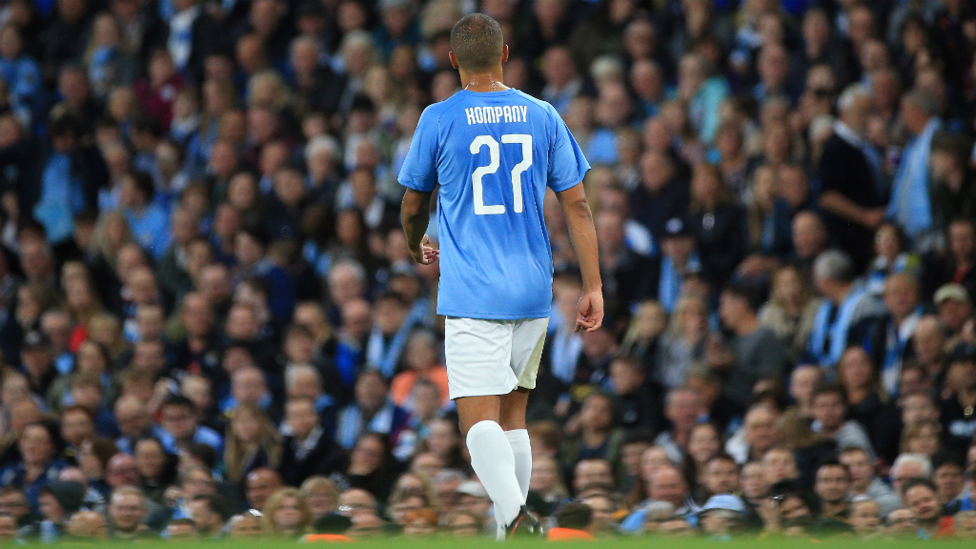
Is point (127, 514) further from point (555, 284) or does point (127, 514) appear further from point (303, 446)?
point (555, 284)

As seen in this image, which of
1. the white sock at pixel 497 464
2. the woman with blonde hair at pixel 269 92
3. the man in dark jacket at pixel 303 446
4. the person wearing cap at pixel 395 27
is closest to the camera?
the white sock at pixel 497 464

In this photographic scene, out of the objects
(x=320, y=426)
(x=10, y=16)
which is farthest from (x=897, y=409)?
(x=10, y=16)

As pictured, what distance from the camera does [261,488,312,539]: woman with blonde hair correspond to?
771 cm

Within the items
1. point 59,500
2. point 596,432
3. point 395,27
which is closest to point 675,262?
point 596,432

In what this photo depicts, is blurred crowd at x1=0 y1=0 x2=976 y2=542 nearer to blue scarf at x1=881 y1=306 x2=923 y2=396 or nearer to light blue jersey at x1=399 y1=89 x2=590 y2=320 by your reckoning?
blue scarf at x1=881 y1=306 x2=923 y2=396

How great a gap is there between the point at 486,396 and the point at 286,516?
277cm

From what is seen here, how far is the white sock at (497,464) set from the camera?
17.5ft

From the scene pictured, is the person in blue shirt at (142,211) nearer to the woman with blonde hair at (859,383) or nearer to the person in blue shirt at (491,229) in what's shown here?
the woman with blonde hair at (859,383)

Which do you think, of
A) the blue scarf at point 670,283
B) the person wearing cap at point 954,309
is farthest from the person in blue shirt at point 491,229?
the blue scarf at point 670,283

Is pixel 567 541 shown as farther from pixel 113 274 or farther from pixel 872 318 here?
pixel 113 274

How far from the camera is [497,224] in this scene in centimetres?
542

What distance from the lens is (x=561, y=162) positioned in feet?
18.3

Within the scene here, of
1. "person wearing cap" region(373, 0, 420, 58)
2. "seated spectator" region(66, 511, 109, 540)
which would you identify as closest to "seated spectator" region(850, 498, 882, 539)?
"seated spectator" region(66, 511, 109, 540)

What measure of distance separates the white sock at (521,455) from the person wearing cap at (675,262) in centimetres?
492
